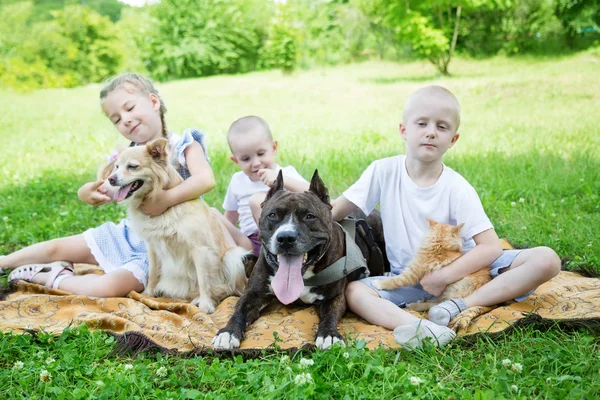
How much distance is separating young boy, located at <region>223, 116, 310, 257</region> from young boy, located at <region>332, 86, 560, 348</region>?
0.58 m

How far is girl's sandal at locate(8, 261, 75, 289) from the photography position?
170 inches

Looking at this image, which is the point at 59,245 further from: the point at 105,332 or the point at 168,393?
the point at 168,393

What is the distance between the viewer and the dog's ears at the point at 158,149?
377 centimetres

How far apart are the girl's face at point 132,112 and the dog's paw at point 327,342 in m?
2.24

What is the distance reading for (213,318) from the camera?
375cm

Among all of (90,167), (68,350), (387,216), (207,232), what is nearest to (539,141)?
(387,216)

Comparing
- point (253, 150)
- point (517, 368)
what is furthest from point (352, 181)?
point (517, 368)

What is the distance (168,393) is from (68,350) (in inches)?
35.0

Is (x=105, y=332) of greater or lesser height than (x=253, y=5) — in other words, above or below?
below

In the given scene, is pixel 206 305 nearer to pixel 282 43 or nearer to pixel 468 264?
pixel 468 264

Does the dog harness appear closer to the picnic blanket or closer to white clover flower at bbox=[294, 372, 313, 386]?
the picnic blanket

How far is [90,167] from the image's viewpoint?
8352mm

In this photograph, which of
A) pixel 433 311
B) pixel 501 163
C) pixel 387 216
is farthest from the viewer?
pixel 501 163

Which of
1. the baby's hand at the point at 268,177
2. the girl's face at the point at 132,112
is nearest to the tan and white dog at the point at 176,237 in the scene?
the girl's face at the point at 132,112
